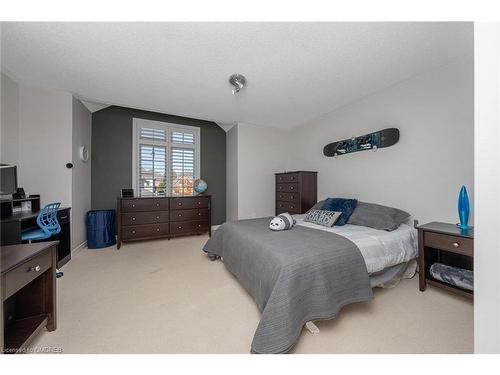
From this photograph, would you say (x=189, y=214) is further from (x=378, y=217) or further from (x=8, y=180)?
(x=378, y=217)

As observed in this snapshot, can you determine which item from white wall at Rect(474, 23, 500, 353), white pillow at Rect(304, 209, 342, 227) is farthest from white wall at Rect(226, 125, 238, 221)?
white wall at Rect(474, 23, 500, 353)

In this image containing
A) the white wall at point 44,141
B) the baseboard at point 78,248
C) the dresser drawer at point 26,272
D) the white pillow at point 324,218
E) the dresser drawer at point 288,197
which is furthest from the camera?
the dresser drawer at point 288,197

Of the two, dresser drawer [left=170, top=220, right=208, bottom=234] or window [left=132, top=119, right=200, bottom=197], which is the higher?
window [left=132, top=119, right=200, bottom=197]

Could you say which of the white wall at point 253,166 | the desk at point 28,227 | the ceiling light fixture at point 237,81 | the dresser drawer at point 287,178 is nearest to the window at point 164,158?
the white wall at point 253,166

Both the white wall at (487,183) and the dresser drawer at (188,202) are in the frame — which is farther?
the dresser drawer at (188,202)

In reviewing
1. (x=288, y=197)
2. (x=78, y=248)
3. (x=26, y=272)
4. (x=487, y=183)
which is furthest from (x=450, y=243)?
Result: (x=78, y=248)

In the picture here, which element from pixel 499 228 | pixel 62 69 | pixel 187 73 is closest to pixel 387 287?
pixel 499 228

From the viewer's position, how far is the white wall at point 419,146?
198 centimetres

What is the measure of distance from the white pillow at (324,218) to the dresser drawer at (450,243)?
0.86 m

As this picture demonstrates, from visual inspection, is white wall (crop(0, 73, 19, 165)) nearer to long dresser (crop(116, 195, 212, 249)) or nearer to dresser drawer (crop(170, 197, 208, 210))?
long dresser (crop(116, 195, 212, 249))

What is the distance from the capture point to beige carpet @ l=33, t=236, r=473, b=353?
1236mm

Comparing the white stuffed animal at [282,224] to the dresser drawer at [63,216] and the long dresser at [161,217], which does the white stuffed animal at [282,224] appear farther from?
the dresser drawer at [63,216]

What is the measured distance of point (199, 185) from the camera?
411 centimetres

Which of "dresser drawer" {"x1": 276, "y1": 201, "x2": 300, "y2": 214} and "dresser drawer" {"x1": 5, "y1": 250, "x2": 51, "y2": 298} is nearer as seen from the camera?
"dresser drawer" {"x1": 5, "y1": 250, "x2": 51, "y2": 298}
